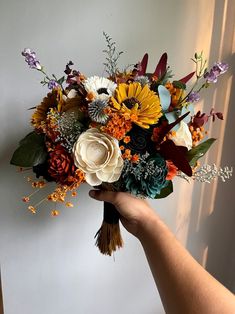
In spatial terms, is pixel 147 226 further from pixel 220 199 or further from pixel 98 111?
pixel 220 199

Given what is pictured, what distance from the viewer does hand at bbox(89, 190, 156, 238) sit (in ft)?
2.82

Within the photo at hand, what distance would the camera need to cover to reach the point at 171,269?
30.5 inches

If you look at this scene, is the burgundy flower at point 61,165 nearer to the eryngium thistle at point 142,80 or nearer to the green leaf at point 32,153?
the green leaf at point 32,153

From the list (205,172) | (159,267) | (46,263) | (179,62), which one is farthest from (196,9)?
(46,263)

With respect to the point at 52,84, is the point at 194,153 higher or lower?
lower

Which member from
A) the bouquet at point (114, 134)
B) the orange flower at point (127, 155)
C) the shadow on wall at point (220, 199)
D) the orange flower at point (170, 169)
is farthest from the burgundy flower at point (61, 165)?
the shadow on wall at point (220, 199)

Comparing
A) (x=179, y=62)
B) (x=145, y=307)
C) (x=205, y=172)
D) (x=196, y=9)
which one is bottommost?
(x=145, y=307)

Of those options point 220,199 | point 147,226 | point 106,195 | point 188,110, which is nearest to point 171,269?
point 147,226

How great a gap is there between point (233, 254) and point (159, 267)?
0.73 m

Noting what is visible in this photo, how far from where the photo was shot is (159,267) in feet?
2.63

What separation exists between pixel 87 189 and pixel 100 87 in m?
0.41

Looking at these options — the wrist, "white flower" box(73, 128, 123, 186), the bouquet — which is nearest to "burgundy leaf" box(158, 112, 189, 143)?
the bouquet

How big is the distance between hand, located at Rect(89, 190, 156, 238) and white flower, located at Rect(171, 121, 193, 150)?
0.58 feet

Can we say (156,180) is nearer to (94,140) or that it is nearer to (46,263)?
(94,140)
